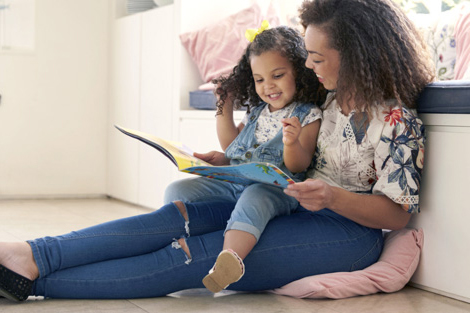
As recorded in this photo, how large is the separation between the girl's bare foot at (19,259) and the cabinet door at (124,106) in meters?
1.84

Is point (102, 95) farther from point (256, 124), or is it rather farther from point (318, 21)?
point (318, 21)

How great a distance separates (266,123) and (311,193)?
378 millimetres

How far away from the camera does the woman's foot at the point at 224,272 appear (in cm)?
136

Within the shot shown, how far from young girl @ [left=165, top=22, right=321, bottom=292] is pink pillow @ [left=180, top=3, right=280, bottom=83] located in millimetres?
960

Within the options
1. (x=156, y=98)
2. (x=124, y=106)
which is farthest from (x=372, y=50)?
(x=124, y=106)

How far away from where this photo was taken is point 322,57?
1584 mm

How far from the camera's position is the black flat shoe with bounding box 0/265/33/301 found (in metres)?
1.39

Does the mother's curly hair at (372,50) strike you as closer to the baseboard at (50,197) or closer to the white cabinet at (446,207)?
the white cabinet at (446,207)

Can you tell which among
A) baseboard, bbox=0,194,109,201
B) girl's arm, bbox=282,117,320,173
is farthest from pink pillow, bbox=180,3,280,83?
girl's arm, bbox=282,117,320,173

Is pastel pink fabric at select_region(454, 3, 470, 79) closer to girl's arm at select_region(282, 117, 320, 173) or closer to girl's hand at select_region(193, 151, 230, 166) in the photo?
girl's arm at select_region(282, 117, 320, 173)

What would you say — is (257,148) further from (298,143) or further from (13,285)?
(13,285)

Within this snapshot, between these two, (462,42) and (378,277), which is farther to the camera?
(462,42)

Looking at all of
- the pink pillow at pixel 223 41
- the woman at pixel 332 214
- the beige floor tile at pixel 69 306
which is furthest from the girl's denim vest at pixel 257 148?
the pink pillow at pixel 223 41

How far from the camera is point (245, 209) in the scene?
1479 millimetres
